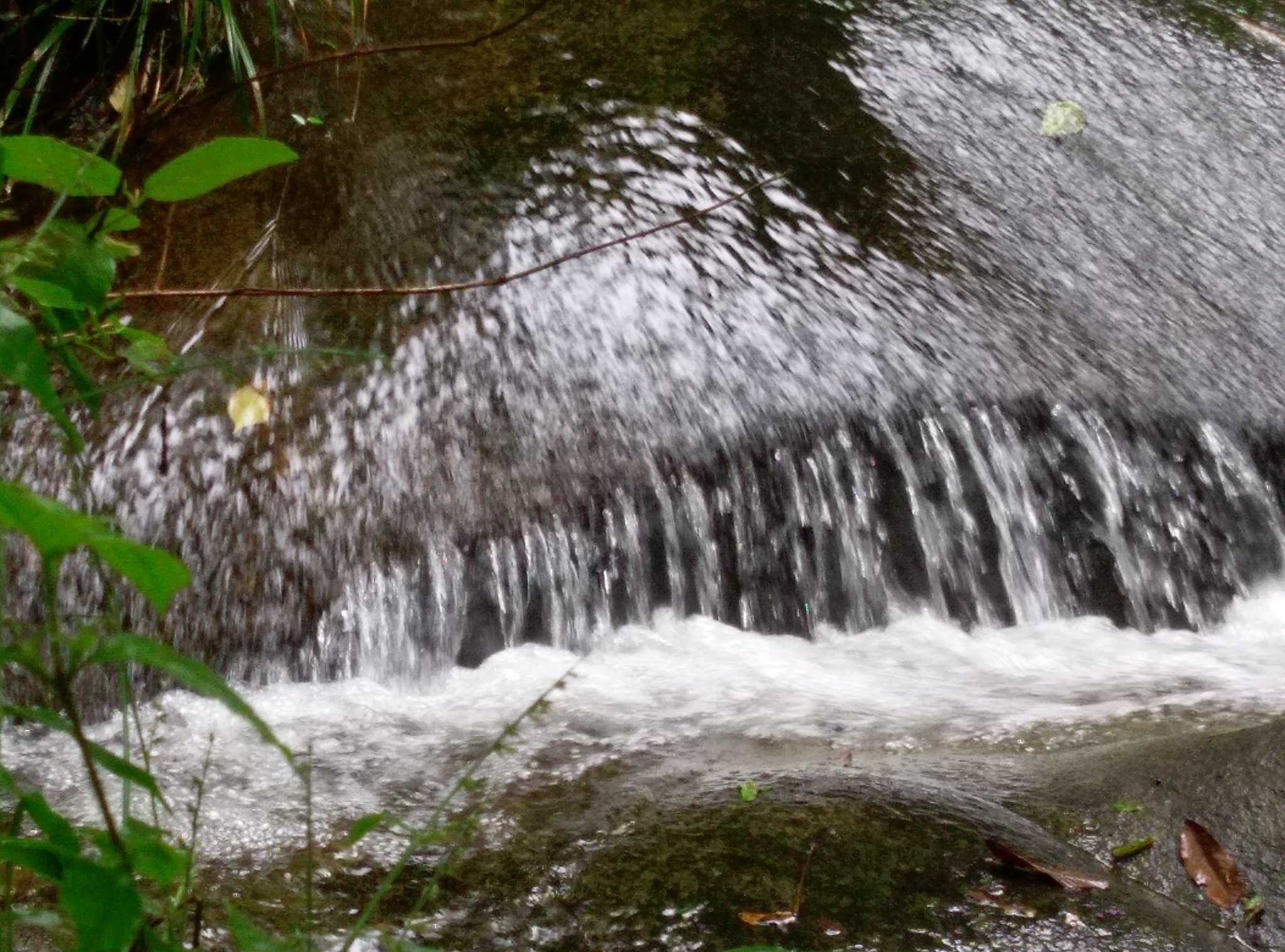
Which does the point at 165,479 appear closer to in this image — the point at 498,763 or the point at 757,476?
the point at 498,763

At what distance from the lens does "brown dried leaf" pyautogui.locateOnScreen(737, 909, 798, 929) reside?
5.51ft

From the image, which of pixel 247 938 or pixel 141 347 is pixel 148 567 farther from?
pixel 141 347

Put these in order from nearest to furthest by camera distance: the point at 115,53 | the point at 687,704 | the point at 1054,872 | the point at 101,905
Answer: the point at 101,905 → the point at 1054,872 → the point at 687,704 → the point at 115,53

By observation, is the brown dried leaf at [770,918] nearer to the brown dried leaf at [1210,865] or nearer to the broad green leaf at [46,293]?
the brown dried leaf at [1210,865]

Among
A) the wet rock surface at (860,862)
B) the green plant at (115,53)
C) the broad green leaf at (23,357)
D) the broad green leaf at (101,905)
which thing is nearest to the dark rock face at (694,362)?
the green plant at (115,53)

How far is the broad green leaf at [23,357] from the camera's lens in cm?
97

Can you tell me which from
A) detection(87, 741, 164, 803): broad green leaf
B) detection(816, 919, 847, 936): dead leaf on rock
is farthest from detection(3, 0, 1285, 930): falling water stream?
detection(87, 741, 164, 803): broad green leaf

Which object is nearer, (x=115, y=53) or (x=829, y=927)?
(x=829, y=927)

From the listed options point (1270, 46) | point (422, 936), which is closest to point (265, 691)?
point (422, 936)

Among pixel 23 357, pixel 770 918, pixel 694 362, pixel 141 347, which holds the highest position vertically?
pixel 23 357

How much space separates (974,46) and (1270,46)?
156 centimetres

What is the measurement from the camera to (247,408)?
3150 mm

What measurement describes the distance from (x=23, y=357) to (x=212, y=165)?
0.92 ft

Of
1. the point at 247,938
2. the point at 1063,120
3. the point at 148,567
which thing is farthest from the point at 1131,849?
the point at 1063,120
